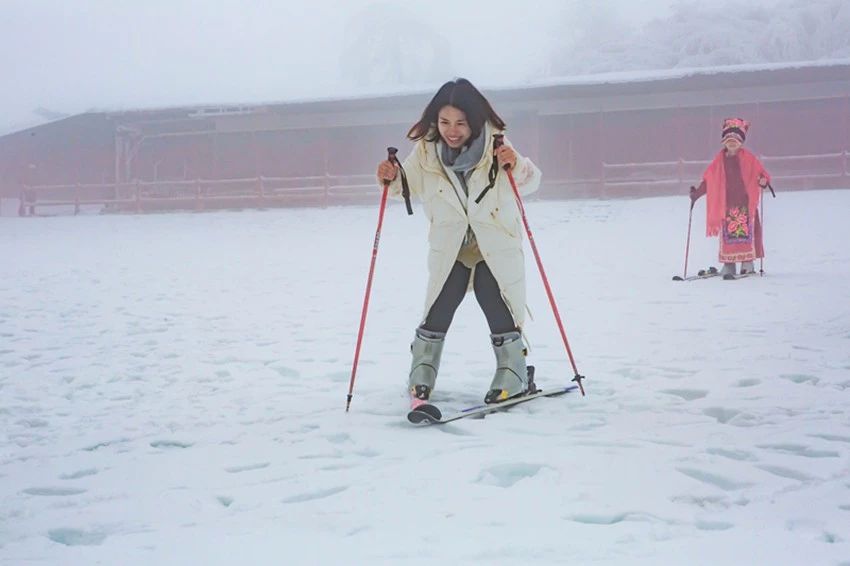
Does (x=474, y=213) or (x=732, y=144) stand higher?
(x=732, y=144)

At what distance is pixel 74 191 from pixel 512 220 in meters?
21.0

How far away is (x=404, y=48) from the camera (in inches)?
1558

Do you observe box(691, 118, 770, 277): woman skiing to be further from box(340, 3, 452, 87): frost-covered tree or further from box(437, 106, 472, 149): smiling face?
box(340, 3, 452, 87): frost-covered tree

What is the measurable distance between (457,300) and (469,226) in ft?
1.20

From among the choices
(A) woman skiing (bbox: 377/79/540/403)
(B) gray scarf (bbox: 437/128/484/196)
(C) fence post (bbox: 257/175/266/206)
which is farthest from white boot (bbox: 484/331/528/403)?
(C) fence post (bbox: 257/175/266/206)

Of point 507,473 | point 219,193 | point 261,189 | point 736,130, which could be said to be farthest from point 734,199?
point 219,193

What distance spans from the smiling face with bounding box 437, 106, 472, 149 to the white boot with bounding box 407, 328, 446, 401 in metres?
0.91

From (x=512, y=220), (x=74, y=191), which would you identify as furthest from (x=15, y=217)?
(x=512, y=220)

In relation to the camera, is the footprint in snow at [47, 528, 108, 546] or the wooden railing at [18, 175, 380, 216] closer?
the footprint in snow at [47, 528, 108, 546]

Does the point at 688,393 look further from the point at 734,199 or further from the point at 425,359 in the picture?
the point at 734,199

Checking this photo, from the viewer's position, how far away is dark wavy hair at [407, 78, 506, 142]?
3336mm

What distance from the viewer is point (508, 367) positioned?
3.59 metres

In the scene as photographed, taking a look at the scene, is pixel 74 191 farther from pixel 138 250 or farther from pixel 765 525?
pixel 765 525

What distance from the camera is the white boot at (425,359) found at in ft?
11.6
